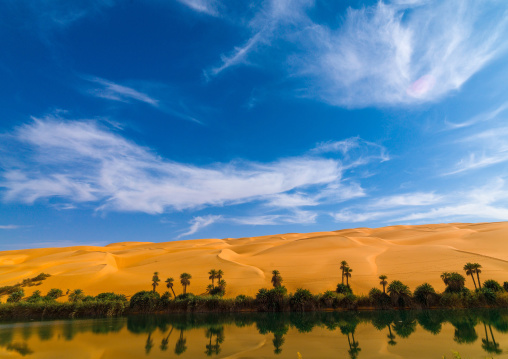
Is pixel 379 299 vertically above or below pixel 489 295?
below

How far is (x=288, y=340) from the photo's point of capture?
22.4 m

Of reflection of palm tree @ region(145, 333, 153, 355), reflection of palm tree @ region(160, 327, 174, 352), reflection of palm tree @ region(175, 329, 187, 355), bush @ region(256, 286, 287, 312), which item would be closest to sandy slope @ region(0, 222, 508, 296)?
bush @ region(256, 286, 287, 312)

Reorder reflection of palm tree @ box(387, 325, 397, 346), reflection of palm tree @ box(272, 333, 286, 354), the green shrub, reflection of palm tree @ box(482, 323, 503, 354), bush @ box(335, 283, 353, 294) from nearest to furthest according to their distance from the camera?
reflection of palm tree @ box(482, 323, 503, 354)
reflection of palm tree @ box(272, 333, 286, 354)
reflection of palm tree @ box(387, 325, 397, 346)
the green shrub
bush @ box(335, 283, 353, 294)

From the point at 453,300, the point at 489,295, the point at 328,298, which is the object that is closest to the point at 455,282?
the point at 453,300

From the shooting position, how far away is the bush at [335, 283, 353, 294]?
4406 centimetres

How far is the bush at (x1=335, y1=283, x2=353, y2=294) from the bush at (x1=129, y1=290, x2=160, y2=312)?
2759cm

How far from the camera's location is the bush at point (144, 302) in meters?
47.6

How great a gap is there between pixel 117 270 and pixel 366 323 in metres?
58.3

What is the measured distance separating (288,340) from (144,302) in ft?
108

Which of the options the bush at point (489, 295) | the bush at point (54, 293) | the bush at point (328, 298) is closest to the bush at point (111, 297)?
the bush at point (54, 293)

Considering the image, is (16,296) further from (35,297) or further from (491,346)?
(491,346)

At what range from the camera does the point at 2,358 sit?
787 inches

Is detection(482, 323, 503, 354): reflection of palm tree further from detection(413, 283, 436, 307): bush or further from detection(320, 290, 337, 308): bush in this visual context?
detection(320, 290, 337, 308): bush

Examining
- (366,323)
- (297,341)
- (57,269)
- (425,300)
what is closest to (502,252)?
(425,300)
